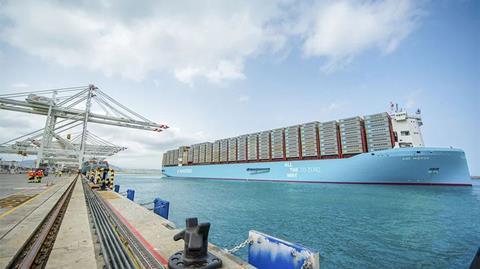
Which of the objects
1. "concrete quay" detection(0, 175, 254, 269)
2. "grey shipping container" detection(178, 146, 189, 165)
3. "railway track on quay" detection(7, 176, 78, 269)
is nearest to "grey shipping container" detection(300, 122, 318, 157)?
"concrete quay" detection(0, 175, 254, 269)

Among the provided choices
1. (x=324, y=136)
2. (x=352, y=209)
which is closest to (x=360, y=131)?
(x=324, y=136)

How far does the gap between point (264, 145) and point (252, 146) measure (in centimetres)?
392

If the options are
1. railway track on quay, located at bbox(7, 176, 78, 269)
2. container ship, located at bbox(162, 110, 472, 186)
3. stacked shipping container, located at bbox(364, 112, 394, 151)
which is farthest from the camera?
stacked shipping container, located at bbox(364, 112, 394, 151)

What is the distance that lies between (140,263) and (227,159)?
5622 cm

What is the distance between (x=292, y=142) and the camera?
1698 inches

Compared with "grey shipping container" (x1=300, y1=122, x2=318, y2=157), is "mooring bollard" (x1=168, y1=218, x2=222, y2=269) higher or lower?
lower

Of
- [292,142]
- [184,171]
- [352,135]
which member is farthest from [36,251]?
[184,171]

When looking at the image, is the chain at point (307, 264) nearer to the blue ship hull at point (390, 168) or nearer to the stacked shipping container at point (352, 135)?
the blue ship hull at point (390, 168)

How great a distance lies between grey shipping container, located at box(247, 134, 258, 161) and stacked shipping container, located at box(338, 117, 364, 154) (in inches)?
835

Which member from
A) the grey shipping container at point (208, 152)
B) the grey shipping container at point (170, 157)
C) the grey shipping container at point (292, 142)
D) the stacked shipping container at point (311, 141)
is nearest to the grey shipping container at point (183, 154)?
the grey shipping container at point (170, 157)

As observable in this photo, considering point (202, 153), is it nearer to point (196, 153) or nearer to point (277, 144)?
point (196, 153)

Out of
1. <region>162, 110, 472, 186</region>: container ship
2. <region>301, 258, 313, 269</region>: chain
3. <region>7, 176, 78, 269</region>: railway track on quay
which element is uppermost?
<region>162, 110, 472, 186</region>: container ship

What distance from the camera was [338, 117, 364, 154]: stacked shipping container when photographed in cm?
3322

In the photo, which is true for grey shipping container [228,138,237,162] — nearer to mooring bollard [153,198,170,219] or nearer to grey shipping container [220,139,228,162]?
grey shipping container [220,139,228,162]
